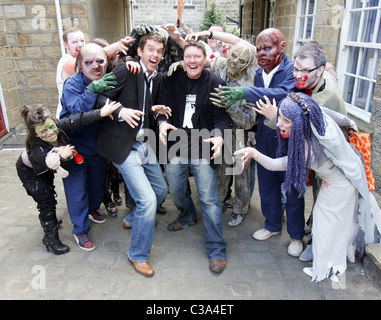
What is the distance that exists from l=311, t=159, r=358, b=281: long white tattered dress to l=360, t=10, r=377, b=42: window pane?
2.65 m

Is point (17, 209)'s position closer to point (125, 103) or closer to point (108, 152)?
point (108, 152)

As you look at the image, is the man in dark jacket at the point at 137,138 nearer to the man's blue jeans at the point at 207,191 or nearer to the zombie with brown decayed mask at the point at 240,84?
the man's blue jeans at the point at 207,191

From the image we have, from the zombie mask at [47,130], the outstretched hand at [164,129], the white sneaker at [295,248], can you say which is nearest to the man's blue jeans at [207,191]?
the outstretched hand at [164,129]

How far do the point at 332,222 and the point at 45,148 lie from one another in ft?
7.82

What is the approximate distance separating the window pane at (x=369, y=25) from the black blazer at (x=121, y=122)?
315cm

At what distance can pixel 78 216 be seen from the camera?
3.15m

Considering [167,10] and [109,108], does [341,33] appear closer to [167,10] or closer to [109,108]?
[109,108]

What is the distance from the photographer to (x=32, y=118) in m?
2.71

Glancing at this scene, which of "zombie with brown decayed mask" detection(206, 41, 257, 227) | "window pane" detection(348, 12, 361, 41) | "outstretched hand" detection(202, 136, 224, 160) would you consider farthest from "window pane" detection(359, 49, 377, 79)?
"outstretched hand" detection(202, 136, 224, 160)

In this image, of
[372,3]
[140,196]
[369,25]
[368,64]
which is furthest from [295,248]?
[372,3]

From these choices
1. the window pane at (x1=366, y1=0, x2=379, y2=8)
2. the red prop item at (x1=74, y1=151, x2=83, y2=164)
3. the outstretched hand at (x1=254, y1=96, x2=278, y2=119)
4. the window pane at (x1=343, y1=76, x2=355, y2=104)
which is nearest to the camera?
the outstretched hand at (x1=254, y1=96, x2=278, y2=119)

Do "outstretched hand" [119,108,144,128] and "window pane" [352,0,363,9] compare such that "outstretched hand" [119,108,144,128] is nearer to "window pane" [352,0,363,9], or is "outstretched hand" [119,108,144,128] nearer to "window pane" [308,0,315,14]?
"window pane" [352,0,363,9]

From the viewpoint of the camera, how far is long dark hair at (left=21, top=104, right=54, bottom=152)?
8.91 feet

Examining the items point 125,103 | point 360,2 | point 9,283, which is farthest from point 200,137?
Result: point 360,2
